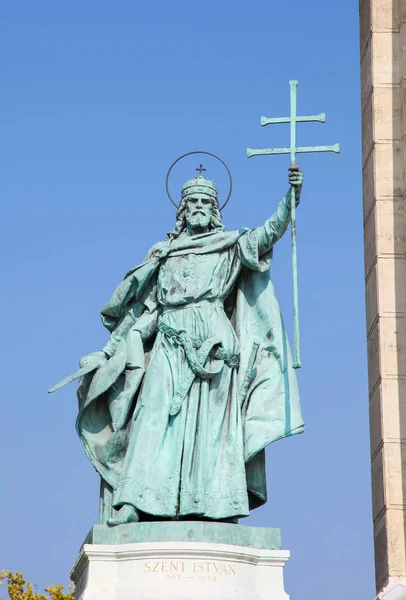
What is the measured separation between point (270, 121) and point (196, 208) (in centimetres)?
121

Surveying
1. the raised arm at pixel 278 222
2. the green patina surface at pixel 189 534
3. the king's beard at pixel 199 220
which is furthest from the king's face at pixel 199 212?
the green patina surface at pixel 189 534

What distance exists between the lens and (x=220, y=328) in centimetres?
1642

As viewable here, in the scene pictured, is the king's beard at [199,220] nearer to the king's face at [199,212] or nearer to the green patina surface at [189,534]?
the king's face at [199,212]

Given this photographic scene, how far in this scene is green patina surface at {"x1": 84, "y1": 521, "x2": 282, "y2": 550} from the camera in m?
15.3

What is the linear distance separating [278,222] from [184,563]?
3.63 meters

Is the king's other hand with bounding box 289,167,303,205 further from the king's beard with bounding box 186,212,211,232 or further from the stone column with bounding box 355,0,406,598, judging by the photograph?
the stone column with bounding box 355,0,406,598

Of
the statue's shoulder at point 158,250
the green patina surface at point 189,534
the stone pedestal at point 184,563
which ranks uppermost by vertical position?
the statue's shoulder at point 158,250

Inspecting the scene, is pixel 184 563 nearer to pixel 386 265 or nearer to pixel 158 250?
pixel 158 250

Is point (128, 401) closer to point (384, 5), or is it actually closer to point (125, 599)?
point (125, 599)

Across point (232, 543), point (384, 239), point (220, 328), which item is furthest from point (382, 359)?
point (232, 543)

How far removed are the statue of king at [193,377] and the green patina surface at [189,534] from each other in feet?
0.67

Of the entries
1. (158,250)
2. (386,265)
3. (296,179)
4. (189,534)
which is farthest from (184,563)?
(386,265)

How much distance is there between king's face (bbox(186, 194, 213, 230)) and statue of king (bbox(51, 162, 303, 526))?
1cm

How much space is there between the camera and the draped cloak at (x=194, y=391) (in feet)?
52.1
